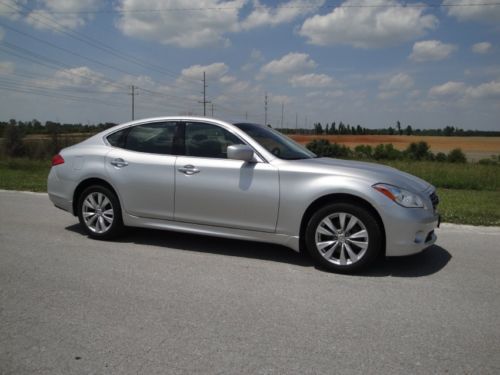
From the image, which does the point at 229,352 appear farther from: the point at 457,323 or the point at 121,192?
the point at 121,192

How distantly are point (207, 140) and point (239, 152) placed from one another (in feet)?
2.35

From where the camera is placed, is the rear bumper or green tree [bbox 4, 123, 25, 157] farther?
green tree [bbox 4, 123, 25, 157]

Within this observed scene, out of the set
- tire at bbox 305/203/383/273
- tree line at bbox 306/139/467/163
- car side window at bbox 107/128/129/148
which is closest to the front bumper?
tire at bbox 305/203/383/273

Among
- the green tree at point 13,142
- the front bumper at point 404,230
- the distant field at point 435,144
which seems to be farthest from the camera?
the distant field at point 435,144

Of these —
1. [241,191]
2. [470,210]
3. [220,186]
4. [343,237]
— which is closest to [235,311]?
[343,237]

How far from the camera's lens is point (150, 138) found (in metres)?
6.03

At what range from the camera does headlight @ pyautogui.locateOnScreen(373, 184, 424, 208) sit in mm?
4777

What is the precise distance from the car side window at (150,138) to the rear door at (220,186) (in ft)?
0.70

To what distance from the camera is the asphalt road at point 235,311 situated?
299 centimetres

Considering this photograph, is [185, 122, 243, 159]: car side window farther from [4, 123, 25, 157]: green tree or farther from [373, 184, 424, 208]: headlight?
[4, 123, 25, 157]: green tree

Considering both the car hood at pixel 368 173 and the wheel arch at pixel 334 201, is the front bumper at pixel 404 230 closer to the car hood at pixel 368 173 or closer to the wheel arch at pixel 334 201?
the wheel arch at pixel 334 201

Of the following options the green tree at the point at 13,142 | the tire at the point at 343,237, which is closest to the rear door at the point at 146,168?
the tire at the point at 343,237

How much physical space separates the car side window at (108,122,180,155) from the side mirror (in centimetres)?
98

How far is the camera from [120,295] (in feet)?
13.6
